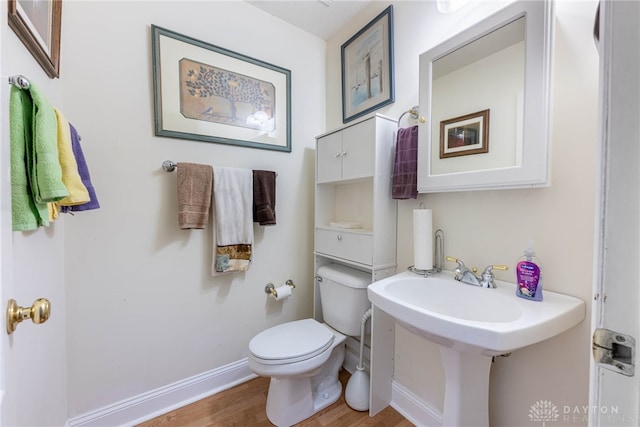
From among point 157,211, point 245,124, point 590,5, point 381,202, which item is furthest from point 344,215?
point 590,5

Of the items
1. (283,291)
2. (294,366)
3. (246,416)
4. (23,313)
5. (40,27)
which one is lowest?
(246,416)

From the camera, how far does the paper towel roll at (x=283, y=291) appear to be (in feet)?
5.43

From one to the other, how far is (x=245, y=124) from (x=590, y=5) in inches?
60.8

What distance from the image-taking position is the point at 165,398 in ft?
4.51

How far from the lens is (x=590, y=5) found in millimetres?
804

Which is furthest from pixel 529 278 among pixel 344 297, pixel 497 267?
pixel 344 297

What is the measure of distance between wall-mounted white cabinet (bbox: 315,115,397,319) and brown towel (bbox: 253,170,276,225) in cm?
33

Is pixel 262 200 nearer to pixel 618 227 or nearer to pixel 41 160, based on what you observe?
pixel 41 160

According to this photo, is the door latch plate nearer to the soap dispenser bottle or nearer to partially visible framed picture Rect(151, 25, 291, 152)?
the soap dispenser bottle

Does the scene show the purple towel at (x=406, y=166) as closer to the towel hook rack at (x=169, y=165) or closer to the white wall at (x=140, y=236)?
the white wall at (x=140, y=236)

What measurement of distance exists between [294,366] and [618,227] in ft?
3.94

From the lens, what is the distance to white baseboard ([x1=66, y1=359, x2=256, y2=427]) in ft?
4.03

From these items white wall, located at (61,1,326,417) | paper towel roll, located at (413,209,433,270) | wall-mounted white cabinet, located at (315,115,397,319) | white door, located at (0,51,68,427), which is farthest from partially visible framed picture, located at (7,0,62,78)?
paper towel roll, located at (413,209,433,270)

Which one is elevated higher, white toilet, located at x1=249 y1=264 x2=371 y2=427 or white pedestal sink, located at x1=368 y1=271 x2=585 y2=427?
white pedestal sink, located at x1=368 y1=271 x2=585 y2=427
